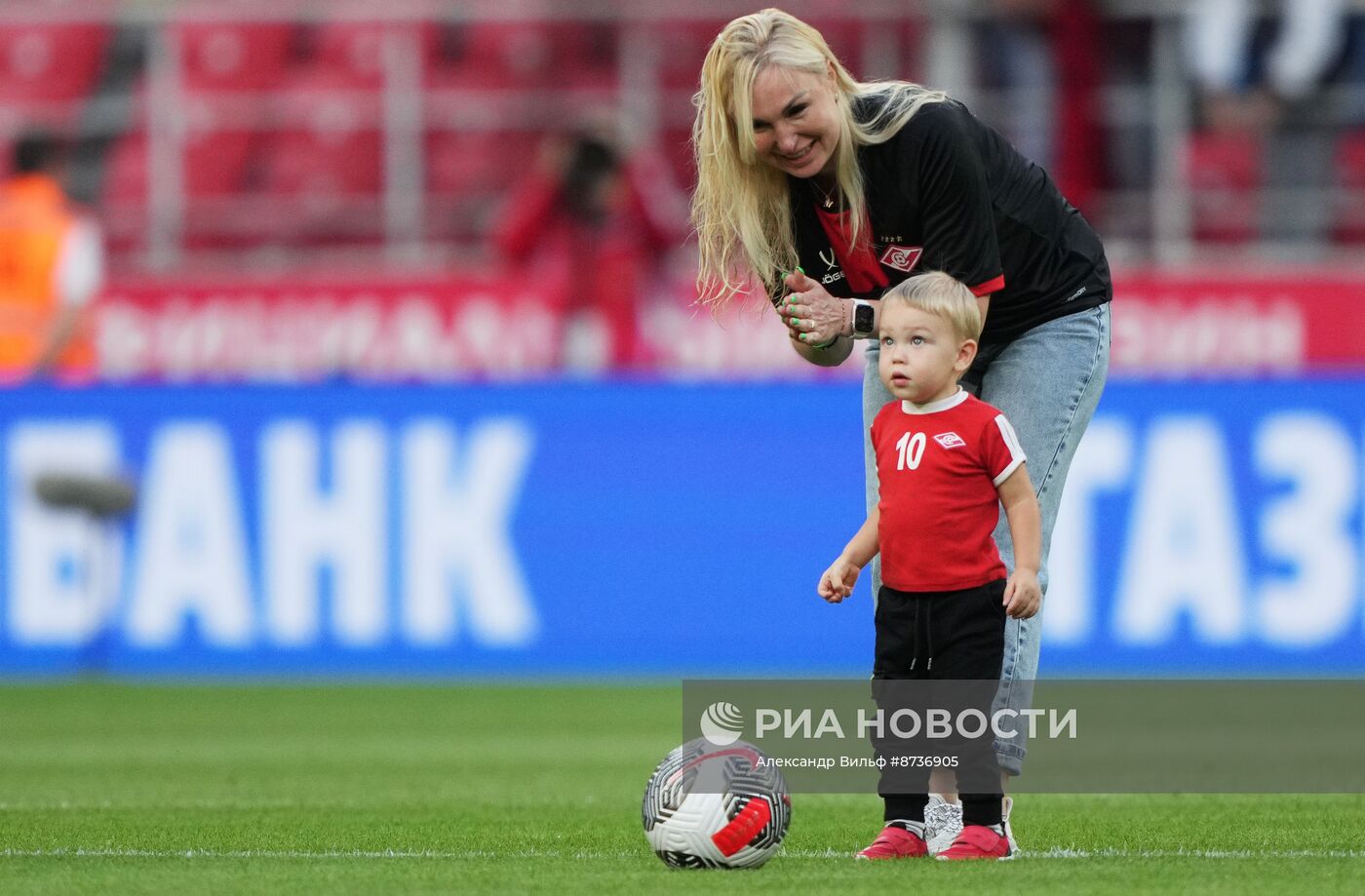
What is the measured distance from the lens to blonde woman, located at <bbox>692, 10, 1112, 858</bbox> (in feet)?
16.5

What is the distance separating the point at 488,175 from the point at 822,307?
1066cm

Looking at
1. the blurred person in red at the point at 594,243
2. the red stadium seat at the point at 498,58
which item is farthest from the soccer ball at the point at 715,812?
the red stadium seat at the point at 498,58

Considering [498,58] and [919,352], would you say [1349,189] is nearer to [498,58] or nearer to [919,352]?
[498,58]

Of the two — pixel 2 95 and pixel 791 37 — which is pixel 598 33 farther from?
pixel 791 37

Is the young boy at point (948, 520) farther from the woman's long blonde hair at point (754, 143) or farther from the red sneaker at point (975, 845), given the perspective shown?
the woman's long blonde hair at point (754, 143)

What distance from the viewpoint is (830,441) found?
11180 mm

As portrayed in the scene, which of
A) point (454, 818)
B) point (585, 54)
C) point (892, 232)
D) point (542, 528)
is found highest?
point (585, 54)

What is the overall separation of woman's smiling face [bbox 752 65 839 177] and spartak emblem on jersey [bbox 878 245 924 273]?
27 cm

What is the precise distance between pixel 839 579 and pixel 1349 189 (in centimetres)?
985

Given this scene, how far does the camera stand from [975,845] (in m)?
5.16

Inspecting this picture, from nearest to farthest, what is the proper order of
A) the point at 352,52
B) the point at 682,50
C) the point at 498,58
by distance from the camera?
the point at 682,50, the point at 498,58, the point at 352,52

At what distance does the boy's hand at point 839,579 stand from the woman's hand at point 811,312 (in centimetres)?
50

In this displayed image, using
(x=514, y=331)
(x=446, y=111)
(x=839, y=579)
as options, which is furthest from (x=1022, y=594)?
(x=446, y=111)

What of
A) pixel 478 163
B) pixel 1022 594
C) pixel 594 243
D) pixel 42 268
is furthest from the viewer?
pixel 478 163
